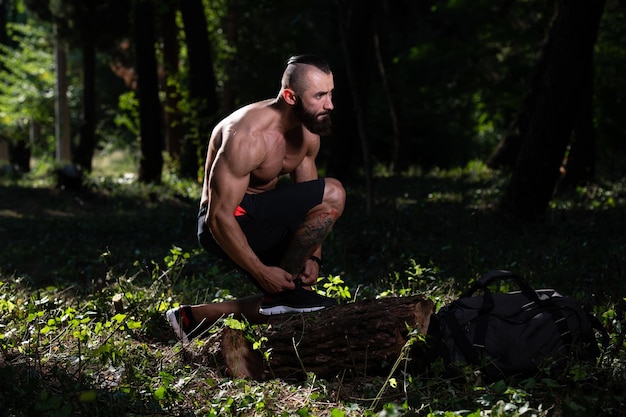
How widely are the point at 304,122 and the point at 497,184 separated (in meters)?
10.4

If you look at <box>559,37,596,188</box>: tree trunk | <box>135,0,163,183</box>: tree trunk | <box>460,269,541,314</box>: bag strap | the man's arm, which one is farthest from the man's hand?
<box>135,0,163,183</box>: tree trunk

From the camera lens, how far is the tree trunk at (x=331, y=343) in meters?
4.91

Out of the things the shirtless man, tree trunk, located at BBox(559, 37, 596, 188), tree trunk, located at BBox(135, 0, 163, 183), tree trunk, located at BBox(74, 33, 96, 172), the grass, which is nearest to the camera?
the grass

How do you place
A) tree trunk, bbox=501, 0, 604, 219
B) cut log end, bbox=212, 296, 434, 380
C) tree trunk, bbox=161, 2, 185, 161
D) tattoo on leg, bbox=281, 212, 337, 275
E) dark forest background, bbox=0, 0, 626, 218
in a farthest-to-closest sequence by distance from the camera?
tree trunk, bbox=161, 2, 185, 161, dark forest background, bbox=0, 0, 626, 218, tree trunk, bbox=501, 0, 604, 219, tattoo on leg, bbox=281, 212, 337, 275, cut log end, bbox=212, 296, 434, 380

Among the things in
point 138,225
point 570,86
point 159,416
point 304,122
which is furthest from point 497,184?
point 159,416

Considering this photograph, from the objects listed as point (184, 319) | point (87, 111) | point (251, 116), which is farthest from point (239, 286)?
point (87, 111)

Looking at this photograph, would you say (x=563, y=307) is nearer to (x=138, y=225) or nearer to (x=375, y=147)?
(x=138, y=225)

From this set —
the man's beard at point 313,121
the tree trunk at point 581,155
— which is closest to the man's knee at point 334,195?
the man's beard at point 313,121

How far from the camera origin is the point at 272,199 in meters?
5.50

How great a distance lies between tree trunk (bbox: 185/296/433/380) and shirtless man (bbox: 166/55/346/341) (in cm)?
36

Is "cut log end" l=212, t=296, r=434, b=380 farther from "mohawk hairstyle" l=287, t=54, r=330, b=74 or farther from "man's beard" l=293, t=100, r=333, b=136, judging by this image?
"mohawk hairstyle" l=287, t=54, r=330, b=74

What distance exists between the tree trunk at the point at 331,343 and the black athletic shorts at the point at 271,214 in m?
0.59

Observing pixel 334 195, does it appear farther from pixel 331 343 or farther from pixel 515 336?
pixel 515 336

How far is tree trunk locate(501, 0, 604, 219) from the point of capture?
10273 millimetres
